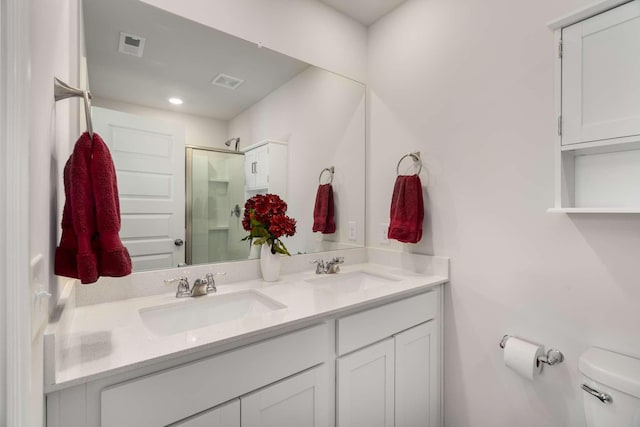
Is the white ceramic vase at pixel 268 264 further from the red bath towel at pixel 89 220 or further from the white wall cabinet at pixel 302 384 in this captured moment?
the red bath towel at pixel 89 220

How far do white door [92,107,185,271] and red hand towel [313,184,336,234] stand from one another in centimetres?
75

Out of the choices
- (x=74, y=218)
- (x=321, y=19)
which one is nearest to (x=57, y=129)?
(x=74, y=218)

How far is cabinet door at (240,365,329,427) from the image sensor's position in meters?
0.89

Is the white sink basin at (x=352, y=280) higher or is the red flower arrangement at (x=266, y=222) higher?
the red flower arrangement at (x=266, y=222)

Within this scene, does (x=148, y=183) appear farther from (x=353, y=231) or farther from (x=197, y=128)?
(x=353, y=231)

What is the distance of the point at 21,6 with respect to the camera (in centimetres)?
47

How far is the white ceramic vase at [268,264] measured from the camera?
1.44 m

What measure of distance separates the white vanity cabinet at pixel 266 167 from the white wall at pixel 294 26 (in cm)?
51

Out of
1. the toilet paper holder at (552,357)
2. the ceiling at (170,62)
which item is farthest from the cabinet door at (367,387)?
the ceiling at (170,62)

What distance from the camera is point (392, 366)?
50.2 inches

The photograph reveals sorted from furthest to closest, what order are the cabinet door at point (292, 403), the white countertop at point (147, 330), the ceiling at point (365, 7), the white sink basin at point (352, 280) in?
the ceiling at point (365, 7) < the white sink basin at point (352, 280) < the cabinet door at point (292, 403) < the white countertop at point (147, 330)

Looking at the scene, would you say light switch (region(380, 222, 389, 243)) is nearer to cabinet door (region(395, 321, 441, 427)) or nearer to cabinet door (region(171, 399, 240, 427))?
cabinet door (region(395, 321, 441, 427))

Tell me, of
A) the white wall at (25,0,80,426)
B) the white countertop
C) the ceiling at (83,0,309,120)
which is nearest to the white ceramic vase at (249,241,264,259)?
the white countertop

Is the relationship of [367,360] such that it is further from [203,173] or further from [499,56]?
[499,56]
